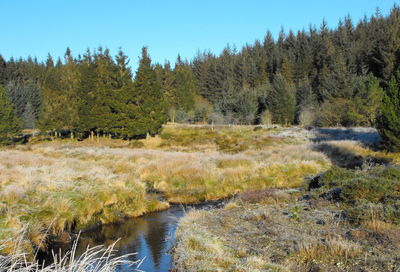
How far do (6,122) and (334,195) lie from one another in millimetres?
49770

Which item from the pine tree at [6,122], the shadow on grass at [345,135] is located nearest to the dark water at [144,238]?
the shadow on grass at [345,135]

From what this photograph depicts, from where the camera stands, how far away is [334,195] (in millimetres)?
13867

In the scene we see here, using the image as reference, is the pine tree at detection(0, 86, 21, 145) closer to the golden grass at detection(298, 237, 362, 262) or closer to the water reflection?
the water reflection

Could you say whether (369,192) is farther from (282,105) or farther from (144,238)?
(282,105)

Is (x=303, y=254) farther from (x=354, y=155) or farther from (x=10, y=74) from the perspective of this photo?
(x=10, y=74)

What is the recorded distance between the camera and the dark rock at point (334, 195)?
13445 mm

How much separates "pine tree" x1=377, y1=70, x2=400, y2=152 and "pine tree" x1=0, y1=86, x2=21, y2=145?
151 feet

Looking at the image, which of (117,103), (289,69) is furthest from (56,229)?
(289,69)

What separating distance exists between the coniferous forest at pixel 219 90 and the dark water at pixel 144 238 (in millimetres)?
19953

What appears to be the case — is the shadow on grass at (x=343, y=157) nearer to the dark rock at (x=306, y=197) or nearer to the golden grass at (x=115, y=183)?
the golden grass at (x=115, y=183)

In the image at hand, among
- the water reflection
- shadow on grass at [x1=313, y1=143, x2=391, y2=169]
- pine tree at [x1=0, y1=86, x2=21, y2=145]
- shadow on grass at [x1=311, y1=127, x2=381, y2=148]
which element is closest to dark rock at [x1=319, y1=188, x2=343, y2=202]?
the water reflection

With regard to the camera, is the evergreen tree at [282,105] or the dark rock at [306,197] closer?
the dark rock at [306,197]

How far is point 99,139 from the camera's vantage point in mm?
57344

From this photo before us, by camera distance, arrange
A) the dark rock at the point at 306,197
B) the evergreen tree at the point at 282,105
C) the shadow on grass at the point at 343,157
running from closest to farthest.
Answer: the dark rock at the point at 306,197
the shadow on grass at the point at 343,157
the evergreen tree at the point at 282,105
